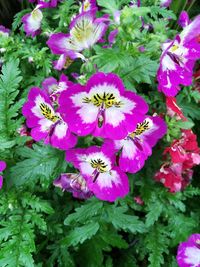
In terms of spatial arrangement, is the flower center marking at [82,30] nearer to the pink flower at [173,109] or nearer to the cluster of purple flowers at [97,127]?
the cluster of purple flowers at [97,127]

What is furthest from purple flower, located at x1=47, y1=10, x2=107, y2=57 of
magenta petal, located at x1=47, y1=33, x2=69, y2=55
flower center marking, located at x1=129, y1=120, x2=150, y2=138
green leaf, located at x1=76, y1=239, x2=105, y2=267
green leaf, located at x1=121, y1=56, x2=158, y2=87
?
green leaf, located at x1=76, y1=239, x2=105, y2=267

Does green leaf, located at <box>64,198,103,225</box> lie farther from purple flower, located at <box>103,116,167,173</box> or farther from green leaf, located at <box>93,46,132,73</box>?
green leaf, located at <box>93,46,132,73</box>

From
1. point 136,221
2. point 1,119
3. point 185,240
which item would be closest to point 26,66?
point 1,119

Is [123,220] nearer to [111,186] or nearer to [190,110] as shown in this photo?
[111,186]

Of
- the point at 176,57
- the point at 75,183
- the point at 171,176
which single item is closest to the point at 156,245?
the point at 171,176

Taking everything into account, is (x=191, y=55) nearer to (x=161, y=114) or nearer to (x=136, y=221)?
(x=161, y=114)

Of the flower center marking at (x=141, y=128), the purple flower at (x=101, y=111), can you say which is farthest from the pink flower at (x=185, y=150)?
the purple flower at (x=101, y=111)

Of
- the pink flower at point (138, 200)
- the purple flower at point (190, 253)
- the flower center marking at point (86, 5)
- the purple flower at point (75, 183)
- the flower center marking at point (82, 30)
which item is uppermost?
the flower center marking at point (82, 30)
